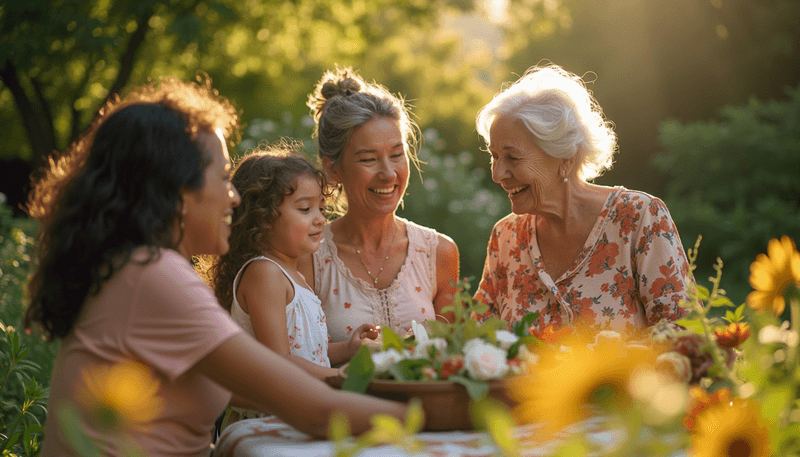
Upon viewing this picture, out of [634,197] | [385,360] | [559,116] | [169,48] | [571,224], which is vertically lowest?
[385,360]

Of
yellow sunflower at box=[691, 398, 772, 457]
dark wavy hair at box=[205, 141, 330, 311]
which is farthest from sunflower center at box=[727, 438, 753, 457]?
dark wavy hair at box=[205, 141, 330, 311]

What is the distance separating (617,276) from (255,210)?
1608mm

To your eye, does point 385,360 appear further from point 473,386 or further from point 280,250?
point 280,250

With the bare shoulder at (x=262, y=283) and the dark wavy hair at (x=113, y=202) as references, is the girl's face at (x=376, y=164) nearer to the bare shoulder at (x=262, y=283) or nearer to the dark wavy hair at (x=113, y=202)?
the bare shoulder at (x=262, y=283)

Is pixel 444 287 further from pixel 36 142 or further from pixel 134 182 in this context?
pixel 36 142

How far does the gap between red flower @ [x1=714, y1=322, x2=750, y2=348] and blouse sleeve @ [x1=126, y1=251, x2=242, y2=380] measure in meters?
1.21

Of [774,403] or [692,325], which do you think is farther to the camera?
[692,325]

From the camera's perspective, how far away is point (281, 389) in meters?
1.46

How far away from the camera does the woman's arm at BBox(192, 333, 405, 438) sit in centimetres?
145

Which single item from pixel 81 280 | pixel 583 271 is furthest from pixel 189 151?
pixel 583 271

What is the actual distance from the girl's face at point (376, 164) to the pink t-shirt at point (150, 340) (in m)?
1.69

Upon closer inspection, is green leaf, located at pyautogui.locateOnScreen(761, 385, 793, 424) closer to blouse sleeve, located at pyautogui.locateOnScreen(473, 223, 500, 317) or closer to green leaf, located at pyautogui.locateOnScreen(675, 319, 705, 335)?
green leaf, located at pyautogui.locateOnScreen(675, 319, 705, 335)

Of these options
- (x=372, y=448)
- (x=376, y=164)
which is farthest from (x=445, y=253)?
(x=372, y=448)

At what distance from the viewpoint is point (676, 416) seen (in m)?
0.76
